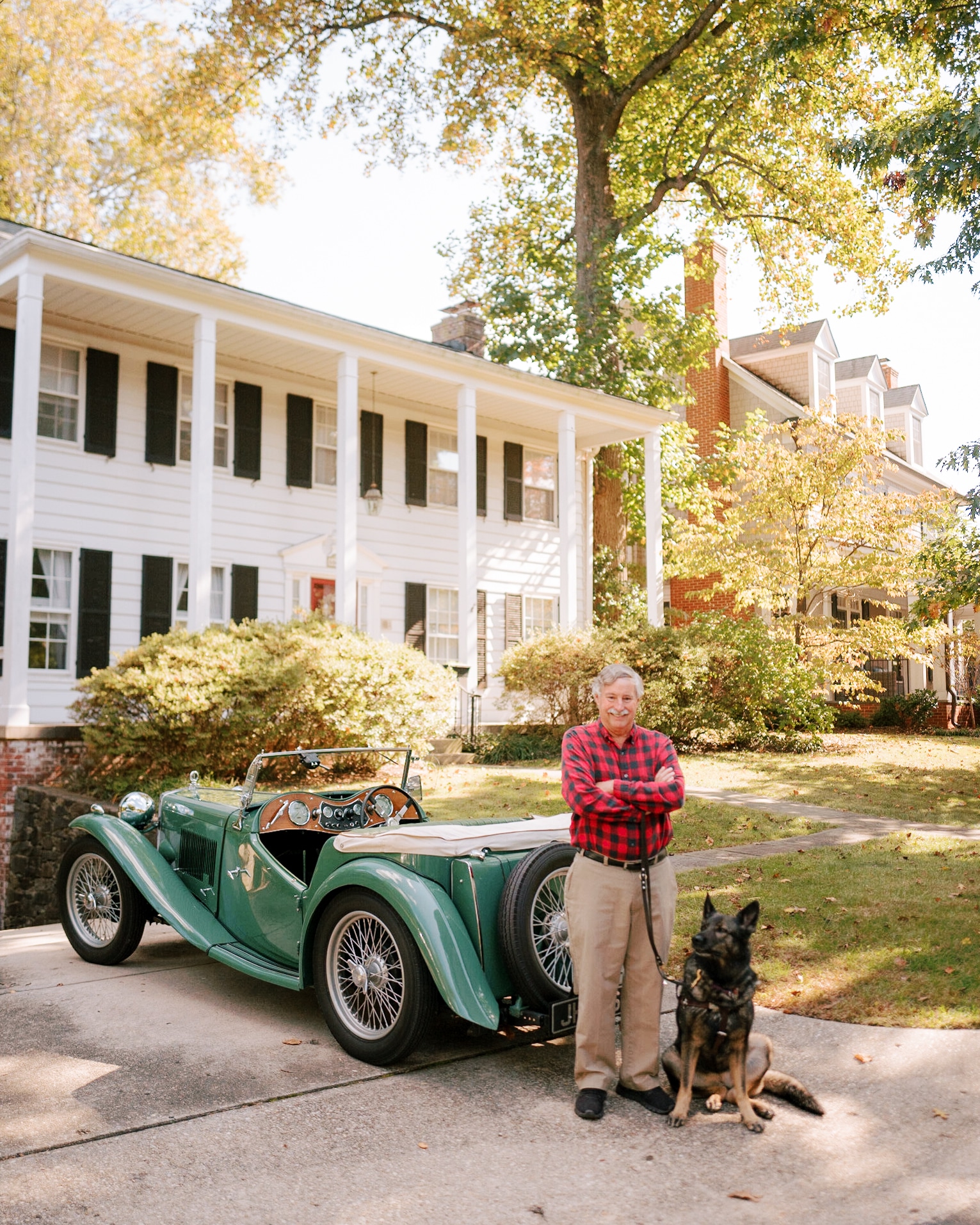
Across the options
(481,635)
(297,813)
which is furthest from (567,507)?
(297,813)

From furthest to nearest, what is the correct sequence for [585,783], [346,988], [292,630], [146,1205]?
[292,630] < [346,988] < [585,783] < [146,1205]

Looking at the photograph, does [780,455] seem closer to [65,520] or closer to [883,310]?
[883,310]

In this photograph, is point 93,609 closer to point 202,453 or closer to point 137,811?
point 202,453

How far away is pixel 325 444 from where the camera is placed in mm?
18578

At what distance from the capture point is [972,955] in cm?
598

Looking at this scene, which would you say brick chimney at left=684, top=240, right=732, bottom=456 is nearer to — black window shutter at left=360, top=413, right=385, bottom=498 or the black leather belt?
black window shutter at left=360, top=413, right=385, bottom=498

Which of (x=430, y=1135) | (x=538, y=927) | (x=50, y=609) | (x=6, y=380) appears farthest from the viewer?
(x=50, y=609)

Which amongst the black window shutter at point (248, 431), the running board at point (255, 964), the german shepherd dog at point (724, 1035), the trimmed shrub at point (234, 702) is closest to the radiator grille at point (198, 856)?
the running board at point (255, 964)

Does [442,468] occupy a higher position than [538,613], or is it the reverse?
[442,468]

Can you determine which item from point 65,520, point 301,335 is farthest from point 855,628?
point 65,520

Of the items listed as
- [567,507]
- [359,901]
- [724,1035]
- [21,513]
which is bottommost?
[724,1035]

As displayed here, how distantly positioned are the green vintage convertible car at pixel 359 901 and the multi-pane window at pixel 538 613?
15.2 meters

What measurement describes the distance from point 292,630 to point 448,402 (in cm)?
751

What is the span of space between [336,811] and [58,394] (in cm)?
1192
